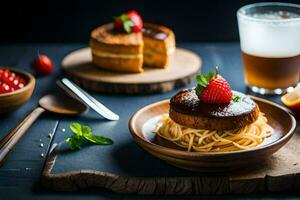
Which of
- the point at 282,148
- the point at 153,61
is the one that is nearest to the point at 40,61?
the point at 153,61

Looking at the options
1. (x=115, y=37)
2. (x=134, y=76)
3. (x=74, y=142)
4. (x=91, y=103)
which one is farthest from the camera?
(x=115, y=37)

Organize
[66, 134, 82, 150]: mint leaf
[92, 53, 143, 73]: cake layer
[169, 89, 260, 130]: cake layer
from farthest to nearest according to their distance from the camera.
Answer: [92, 53, 143, 73]: cake layer → [66, 134, 82, 150]: mint leaf → [169, 89, 260, 130]: cake layer

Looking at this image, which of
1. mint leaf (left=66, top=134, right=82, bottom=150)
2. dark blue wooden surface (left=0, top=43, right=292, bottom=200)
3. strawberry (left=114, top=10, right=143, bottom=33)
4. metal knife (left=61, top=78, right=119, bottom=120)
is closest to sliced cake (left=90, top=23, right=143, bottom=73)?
strawberry (left=114, top=10, right=143, bottom=33)

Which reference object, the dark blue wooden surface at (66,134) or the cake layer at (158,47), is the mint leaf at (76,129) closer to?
the dark blue wooden surface at (66,134)

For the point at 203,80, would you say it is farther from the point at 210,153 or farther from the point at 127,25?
the point at 127,25

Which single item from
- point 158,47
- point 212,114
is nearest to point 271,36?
point 158,47

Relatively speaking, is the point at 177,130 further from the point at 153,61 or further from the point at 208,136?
the point at 153,61

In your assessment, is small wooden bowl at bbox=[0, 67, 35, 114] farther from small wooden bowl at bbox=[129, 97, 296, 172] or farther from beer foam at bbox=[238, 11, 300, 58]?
beer foam at bbox=[238, 11, 300, 58]
